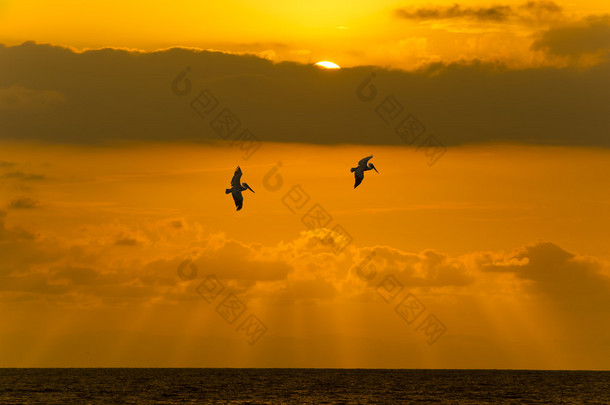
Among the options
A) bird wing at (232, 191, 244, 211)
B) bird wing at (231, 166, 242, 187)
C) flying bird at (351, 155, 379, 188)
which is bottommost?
flying bird at (351, 155, 379, 188)

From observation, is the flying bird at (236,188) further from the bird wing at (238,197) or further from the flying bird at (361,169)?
the flying bird at (361,169)

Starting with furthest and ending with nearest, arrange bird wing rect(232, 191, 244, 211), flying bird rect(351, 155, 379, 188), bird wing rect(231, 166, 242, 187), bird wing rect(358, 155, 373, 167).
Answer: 1. bird wing rect(358, 155, 373, 167)
2. flying bird rect(351, 155, 379, 188)
3. bird wing rect(231, 166, 242, 187)
4. bird wing rect(232, 191, 244, 211)

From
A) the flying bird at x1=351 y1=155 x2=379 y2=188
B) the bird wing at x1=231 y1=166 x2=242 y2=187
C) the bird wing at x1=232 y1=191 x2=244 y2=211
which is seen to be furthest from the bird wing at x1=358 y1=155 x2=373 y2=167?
the bird wing at x1=232 y1=191 x2=244 y2=211

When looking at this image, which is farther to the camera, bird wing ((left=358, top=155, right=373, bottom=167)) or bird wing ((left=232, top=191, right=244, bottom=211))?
bird wing ((left=358, top=155, right=373, bottom=167))

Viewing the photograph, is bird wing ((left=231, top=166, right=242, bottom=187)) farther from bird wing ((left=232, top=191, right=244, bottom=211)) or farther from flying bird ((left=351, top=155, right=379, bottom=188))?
flying bird ((left=351, top=155, right=379, bottom=188))

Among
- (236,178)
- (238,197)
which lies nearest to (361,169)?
(236,178)

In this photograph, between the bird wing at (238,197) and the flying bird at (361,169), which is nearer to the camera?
the bird wing at (238,197)

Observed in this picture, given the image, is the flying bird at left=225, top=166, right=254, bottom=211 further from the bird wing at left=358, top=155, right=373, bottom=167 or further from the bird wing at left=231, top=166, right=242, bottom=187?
the bird wing at left=358, top=155, right=373, bottom=167

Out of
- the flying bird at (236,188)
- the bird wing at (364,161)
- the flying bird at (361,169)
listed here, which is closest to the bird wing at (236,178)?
the flying bird at (236,188)

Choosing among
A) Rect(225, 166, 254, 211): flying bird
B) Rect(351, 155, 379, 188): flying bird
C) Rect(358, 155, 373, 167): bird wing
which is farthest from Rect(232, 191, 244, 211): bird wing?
Rect(358, 155, 373, 167): bird wing

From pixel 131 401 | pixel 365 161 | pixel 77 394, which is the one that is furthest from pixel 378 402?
pixel 365 161

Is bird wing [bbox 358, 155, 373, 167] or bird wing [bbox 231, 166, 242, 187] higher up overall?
bird wing [bbox 231, 166, 242, 187]

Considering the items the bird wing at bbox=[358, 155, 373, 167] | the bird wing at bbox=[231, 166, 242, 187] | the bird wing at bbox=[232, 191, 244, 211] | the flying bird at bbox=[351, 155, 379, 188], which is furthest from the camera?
the bird wing at bbox=[358, 155, 373, 167]

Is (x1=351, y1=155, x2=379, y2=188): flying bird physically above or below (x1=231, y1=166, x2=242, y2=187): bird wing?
below
